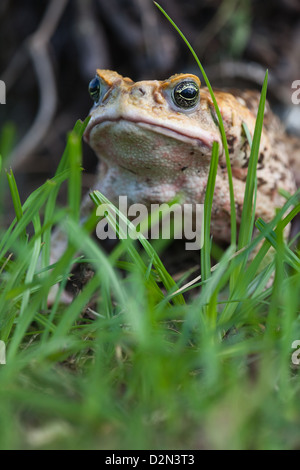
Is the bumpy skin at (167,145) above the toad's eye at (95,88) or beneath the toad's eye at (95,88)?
beneath

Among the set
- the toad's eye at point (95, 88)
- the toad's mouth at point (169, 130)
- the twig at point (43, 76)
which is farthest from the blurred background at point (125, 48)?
the toad's mouth at point (169, 130)

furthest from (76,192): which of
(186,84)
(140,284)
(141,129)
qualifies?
(186,84)

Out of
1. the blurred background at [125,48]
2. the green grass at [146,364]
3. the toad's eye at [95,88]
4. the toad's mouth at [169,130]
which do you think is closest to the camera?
the green grass at [146,364]

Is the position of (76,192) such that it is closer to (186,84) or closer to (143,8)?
(186,84)

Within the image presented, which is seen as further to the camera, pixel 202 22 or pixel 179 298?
pixel 202 22

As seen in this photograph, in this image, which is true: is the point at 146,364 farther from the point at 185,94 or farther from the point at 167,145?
the point at 185,94

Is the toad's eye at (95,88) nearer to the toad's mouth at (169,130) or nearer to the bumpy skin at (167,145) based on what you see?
the bumpy skin at (167,145)

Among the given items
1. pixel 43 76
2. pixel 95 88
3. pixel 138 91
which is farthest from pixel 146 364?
pixel 43 76
